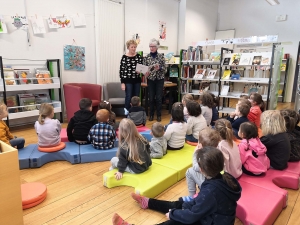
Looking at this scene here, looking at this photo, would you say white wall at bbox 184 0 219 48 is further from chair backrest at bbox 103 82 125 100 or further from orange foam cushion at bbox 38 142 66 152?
orange foam cushion at bbox 38 142 66 152

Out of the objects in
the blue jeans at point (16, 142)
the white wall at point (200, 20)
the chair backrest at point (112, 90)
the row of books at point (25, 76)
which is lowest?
the blue jeans at point (16, 142)

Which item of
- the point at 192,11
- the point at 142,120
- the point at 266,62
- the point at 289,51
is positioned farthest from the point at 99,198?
the point at 289,51

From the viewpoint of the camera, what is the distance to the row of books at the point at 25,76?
412 centimetres

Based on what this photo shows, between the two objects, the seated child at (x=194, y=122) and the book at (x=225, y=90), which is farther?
the book at (x=225, y=90)

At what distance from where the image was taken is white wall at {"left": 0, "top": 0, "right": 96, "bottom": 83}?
13.8 feet

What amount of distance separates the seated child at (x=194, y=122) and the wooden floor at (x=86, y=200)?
2.95 ft

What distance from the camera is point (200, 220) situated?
1528mm

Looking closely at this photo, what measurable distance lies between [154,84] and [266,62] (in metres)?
2.30

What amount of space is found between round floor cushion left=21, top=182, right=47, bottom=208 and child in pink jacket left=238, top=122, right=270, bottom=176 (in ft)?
6.18

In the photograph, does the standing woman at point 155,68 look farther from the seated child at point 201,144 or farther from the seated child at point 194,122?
the seated child at point 201,144

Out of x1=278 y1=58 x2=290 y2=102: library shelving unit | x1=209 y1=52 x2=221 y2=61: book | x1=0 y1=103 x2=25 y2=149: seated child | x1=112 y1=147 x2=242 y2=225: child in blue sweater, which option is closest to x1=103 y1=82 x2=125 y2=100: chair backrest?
x1=209 y1=52 x2=221 y2=61: book

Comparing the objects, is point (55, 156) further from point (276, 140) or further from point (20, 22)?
point (20, 22)

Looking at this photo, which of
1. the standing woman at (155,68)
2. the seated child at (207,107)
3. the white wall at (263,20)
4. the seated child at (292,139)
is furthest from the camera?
the white wall at (263,20)

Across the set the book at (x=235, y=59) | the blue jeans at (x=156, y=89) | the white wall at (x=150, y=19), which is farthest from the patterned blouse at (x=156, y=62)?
the white wall at (x=150, y=19)
